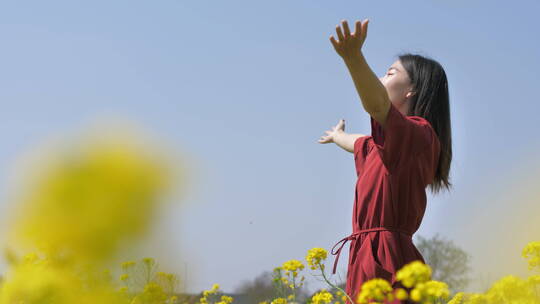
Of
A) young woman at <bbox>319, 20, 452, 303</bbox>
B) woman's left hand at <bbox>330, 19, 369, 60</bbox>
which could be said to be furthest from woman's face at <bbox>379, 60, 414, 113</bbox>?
woman's left hand at <bbox>330, 19, 369, 60</bbox>

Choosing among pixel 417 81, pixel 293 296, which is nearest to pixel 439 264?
pixel 293 296

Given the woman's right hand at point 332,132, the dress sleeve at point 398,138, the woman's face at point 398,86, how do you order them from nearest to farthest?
the dress sleeve at point 398,138, the woman's face at point 398,86, the woman's right hand at point 332,132

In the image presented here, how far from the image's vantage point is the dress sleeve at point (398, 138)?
6.36 feet

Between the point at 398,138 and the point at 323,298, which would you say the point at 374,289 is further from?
the point at 323,298

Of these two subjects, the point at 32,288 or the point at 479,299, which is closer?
the point at 32,288

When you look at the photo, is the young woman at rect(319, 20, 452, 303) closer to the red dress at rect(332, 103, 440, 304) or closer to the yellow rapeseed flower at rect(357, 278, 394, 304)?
the red dress at rect(332, 103, 440, 304)

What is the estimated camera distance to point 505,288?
1.88 metres

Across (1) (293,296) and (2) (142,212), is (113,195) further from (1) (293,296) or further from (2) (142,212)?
(1) (293,296)

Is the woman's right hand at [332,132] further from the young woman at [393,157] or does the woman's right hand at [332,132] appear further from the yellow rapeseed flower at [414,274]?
the yellow rapeseed flower at [414,274]

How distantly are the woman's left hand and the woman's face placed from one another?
0.92 metres

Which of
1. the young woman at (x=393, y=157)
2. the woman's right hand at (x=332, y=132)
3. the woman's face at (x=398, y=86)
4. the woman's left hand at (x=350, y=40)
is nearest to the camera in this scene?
the woman's left hand at (x=350, y=40)

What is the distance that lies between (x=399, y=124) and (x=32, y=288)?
5.54 ft

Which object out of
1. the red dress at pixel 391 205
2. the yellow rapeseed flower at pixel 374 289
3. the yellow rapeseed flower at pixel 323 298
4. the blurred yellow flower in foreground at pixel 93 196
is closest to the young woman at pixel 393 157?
the red dress at pixel 391 205

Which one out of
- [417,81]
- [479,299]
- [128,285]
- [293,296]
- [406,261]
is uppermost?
[417,81]
